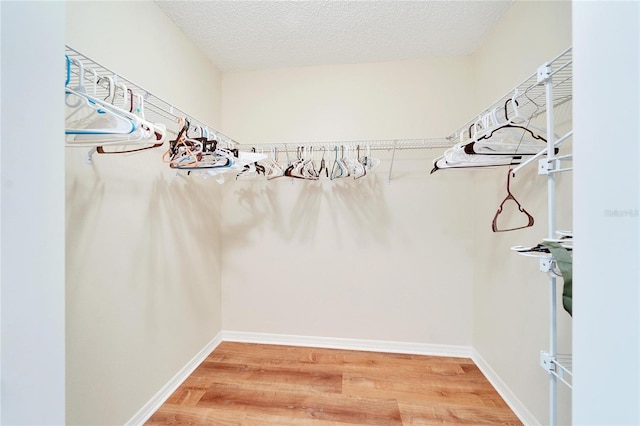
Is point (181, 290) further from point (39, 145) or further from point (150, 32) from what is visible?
point (150, 32)

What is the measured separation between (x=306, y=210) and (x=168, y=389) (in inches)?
63.7

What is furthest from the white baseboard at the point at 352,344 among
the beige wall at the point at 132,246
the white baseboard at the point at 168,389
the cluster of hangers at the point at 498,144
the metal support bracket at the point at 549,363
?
the cluster of hangers at the point at 498,144

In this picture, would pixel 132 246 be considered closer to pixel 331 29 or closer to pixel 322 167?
pixel 322 167

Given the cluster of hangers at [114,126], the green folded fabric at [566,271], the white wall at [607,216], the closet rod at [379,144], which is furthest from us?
the closet rod at [379,144]

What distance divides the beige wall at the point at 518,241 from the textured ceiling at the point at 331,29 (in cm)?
31

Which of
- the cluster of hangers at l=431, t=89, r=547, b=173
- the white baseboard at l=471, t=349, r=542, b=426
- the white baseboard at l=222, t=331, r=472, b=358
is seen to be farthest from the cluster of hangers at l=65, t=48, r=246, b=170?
the white baseboard at l=471, t=349, r=542, b=426

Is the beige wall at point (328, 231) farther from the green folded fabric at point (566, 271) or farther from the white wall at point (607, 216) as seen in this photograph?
the white wall at point (607, 216)

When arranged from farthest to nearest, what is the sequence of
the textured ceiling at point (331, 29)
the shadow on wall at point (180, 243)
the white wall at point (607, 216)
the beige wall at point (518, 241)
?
the textured ceiling at point (331, 29), the shadow on wall at point (180, 243), the beige wall at point (518, 241), the white wall at point (607, 216)

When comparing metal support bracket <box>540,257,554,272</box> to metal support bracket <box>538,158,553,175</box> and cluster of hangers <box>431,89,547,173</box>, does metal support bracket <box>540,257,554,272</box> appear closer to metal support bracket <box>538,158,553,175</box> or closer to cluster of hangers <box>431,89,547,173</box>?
metal support bracket <box>538,158,553,175</box>

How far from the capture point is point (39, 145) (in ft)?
1.49

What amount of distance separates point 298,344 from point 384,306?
0.87 meters

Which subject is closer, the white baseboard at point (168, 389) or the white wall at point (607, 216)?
the white wall at point (607, 216)

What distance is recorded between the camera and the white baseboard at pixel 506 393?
1354 mm

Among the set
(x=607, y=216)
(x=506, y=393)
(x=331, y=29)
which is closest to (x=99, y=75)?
(x=331, y=29)
